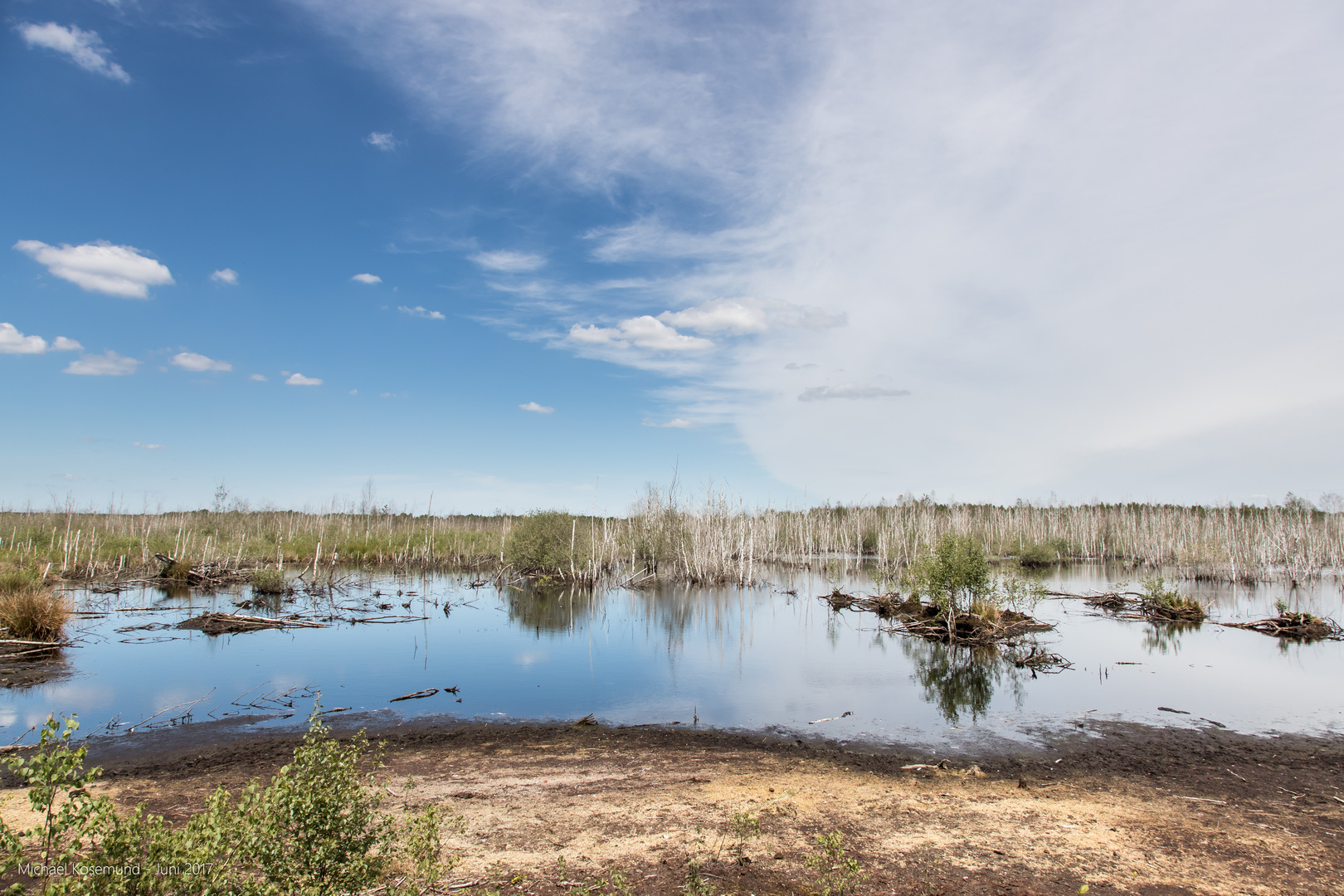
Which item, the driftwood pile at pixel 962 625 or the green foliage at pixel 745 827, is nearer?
the green foliage at pixel 745 827

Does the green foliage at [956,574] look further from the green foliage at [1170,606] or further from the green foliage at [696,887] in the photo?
the green foliage at [696,887]

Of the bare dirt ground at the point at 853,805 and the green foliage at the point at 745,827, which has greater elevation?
the green foliage at the point at 745,827

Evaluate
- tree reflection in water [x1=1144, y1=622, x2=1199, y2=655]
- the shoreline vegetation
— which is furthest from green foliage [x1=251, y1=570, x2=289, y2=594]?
tree reflection in water [x1=1144, y1=622, x2=1199, y2=655]

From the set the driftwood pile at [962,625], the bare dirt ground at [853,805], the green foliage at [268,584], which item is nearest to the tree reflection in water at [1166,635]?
the driftwood pile at [962,625]

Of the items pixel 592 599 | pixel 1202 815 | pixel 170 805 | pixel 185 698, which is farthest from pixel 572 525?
pixel 1202 815

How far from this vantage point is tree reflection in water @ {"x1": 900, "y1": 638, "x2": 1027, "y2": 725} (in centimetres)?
1081

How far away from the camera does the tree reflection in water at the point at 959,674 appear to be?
426 inches

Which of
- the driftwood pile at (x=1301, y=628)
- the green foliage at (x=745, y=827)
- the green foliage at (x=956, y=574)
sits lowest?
the green foliage at (x=745, y=827)

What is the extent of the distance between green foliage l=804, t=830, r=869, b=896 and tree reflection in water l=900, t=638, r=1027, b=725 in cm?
575

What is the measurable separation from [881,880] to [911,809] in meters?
1.50

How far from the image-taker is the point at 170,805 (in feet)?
20.1

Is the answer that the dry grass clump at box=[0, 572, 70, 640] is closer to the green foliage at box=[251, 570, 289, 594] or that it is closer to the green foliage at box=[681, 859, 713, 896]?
the green foliage at box=[251, 570, 289, 594]

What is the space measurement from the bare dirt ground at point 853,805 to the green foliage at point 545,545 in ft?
60.5

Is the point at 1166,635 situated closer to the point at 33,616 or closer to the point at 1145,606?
the point at 1145,606
